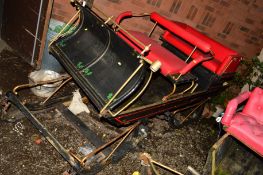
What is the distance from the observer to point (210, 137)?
222 inches

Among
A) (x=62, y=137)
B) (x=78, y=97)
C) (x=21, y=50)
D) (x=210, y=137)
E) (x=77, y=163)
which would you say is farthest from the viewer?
(x=210, y=137)

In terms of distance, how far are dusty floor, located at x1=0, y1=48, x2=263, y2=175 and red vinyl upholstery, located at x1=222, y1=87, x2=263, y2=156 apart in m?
0.53

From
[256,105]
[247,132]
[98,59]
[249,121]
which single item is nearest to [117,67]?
[98,59]

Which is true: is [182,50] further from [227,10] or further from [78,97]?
[78,97]

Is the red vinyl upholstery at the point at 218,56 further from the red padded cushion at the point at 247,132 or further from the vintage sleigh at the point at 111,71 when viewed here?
the red padded cushion at the point at 247,132

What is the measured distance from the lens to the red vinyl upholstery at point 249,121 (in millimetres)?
3558

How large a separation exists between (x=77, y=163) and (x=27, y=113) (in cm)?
93

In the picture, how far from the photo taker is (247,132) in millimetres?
3611

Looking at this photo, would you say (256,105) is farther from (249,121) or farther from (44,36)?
(44,36)

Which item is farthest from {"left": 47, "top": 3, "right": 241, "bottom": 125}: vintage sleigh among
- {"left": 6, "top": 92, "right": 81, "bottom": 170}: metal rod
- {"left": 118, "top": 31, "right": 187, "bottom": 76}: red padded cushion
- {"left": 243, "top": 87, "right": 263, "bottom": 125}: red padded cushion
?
{"left": 243, "top": 87, "right": 263, "bottom": 125}: red padded cushion

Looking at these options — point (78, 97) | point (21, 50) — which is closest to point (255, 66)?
point (78, 97)

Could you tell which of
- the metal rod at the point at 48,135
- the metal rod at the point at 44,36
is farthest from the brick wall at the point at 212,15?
the metal rod at the point at 48,135

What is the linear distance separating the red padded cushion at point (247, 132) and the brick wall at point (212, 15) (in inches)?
101

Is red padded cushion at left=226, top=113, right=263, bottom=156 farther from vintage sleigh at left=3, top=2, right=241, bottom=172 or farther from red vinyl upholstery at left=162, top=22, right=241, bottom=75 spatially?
red vinyl upholstery at left=162, top=22, right=241, bottom=75
